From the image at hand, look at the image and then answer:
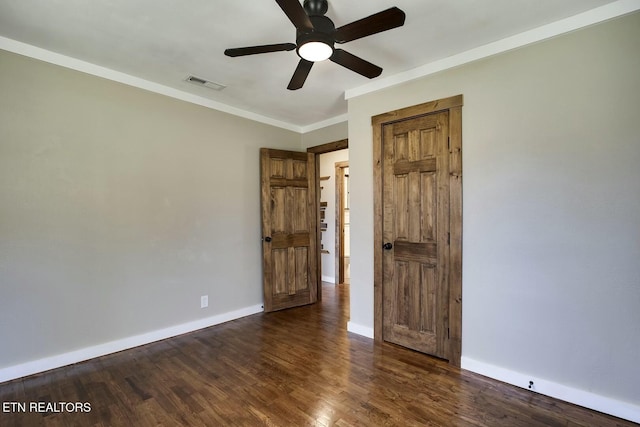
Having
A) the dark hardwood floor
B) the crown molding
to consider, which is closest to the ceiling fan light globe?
the crown molding

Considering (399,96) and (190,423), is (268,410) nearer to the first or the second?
(190,423)

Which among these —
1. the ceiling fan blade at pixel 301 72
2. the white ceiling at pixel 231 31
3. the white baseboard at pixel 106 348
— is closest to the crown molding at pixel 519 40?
the white ceiling at pixel 231 31

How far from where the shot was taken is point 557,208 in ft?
6.89

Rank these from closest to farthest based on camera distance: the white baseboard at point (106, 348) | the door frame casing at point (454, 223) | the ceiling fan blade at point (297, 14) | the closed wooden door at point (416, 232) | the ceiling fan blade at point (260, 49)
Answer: the ceiling fan blade at point (297, 14) → the ceiling fan blade at point (260, 49) → the white baseboard at point (106, 348) → the door frame casing at point (454, 223) → the closed wooden door at point (416, 232)

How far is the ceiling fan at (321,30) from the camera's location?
1562 millimetres

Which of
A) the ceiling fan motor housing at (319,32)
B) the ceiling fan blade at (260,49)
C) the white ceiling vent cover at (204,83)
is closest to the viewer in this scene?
the ceiling fan motor housing at (319,32)

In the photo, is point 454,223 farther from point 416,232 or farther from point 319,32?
point 319,32

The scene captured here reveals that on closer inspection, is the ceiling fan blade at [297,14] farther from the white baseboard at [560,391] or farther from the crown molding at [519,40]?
the white baseboard at [560,391]

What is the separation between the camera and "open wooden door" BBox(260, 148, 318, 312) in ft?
12.9

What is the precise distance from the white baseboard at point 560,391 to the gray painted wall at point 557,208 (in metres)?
0.04

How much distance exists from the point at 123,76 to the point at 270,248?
242 cm

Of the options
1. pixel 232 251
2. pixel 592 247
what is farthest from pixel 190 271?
pixel 592 247

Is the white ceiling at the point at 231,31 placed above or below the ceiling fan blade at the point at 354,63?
above

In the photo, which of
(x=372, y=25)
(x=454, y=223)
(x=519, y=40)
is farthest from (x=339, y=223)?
(x=372, y=25)
